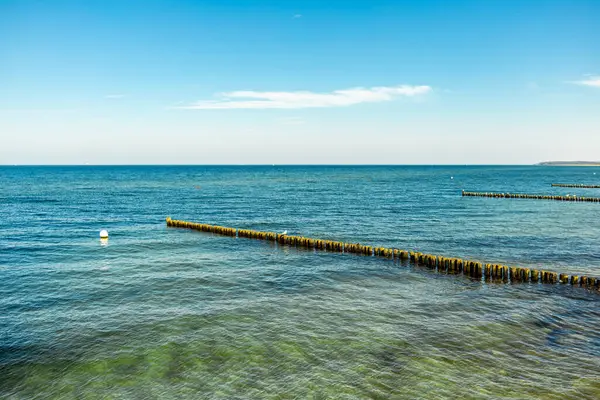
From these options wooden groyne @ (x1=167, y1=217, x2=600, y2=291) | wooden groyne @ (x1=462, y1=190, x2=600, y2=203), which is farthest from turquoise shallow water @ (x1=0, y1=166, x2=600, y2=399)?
wooden groyne @ (x1=462, y1=190, x2=600, y2=203)

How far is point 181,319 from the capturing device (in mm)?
25250

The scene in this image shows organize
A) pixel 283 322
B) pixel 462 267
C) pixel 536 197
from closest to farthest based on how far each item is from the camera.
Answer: pixel 283 322, pixel 462 267, pixel 536 197

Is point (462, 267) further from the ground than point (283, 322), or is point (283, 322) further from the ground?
point (462, 267)

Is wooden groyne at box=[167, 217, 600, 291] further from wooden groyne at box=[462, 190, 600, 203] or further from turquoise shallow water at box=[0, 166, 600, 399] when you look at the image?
wooden groyne at box=[462, 190, 600, 203]

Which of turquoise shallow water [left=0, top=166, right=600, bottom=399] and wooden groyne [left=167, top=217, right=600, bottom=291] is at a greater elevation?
wooden groyne [left=167, top=217, right=600, bottom=291]

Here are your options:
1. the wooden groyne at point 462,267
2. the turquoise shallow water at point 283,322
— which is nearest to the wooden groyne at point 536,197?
the turquoise shallow water at point 283,322

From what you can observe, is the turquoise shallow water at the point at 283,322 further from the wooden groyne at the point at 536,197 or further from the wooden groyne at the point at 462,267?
the wooden groyne at the point at 536,197

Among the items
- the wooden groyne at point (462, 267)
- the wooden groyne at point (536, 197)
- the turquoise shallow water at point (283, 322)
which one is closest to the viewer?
the turquoise shallow water at point (283, 322)

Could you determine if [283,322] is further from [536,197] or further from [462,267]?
[536,197]

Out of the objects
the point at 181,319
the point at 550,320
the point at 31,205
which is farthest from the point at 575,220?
the point at 31,205

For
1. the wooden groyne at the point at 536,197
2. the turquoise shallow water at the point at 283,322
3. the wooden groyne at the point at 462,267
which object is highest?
the wooden groyne at the point at 536,197

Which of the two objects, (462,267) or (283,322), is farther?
(462,267)

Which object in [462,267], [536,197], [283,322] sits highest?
[536,197]

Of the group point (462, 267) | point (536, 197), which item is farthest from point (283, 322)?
point (536, 197)
